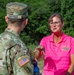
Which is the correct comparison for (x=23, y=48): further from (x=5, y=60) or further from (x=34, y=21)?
(x=34, y=21)

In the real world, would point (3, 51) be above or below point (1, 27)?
above

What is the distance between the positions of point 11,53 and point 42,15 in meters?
34.9

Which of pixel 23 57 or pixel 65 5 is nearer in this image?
pixel 23 57

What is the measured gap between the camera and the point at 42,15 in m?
37.3

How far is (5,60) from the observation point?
2588mm

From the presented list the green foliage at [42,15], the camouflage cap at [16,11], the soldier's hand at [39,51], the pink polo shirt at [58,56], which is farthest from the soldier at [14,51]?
the green foliage at [42,15]

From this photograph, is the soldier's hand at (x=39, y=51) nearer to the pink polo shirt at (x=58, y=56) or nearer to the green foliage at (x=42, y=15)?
the pink polo shirt at (x=58, y=56)

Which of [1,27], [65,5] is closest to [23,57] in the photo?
[1,27]

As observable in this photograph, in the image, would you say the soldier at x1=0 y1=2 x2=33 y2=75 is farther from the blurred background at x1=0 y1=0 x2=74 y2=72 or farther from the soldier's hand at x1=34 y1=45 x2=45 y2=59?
the blurred background at x1=0 y1=0 x2=74 y2=72

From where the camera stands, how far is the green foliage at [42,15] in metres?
36.2

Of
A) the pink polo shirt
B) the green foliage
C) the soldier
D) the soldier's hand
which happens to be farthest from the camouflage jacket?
the green foliage

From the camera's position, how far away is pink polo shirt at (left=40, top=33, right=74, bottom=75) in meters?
3.76

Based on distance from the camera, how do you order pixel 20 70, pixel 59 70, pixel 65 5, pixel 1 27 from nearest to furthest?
pixel 20 70 → pixel 59 70 → pixel 1 27 → pixel 65 5

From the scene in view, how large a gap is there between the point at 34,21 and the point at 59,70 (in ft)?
111
